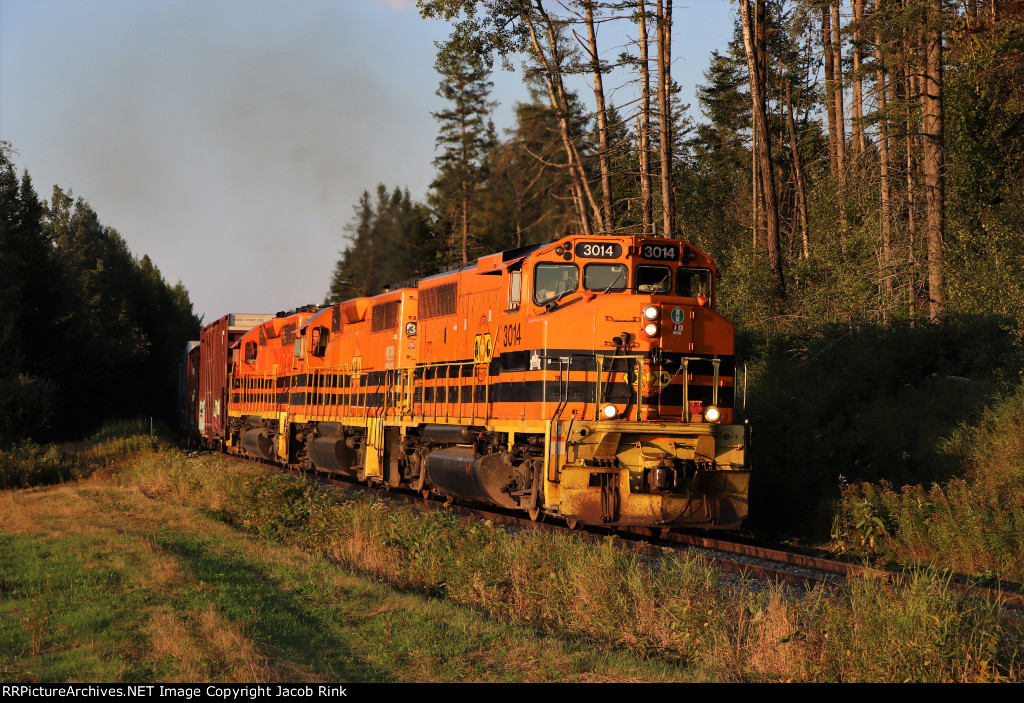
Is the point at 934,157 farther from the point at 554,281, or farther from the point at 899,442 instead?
the point at 554,281

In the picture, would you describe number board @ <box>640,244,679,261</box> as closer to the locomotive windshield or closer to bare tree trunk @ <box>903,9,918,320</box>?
the locomotive windshield

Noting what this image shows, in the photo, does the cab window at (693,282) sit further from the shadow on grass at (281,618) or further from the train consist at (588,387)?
the shadow on grass at (281,618)

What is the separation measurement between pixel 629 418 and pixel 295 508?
5512 mm

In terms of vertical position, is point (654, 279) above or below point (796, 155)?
below

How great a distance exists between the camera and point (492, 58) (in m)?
24.8

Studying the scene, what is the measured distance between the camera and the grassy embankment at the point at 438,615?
6848mm

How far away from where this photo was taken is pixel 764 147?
23.5 metres

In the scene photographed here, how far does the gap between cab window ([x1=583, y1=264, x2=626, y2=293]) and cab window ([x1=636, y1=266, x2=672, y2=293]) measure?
0.83 ft

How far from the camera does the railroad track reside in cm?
923

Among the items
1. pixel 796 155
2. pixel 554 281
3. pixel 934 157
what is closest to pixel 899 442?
pixel 554 281

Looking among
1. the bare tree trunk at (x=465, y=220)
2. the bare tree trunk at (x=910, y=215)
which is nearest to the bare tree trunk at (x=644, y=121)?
the bare tree trunk at (x=910, y=215)

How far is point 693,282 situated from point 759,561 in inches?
167

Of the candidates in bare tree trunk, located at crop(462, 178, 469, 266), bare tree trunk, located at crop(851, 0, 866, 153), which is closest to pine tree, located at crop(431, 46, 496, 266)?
bare tree trunk, located at crop(462, 178, 469, 266)

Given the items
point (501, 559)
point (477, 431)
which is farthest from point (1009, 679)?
point (477, 431)
